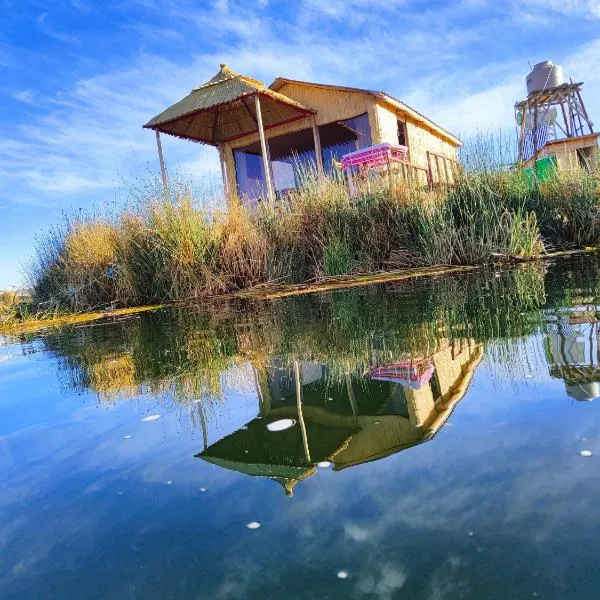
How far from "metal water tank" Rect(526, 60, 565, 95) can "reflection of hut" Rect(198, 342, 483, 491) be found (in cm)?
1470

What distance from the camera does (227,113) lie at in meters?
12.1

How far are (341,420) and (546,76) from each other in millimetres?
15599

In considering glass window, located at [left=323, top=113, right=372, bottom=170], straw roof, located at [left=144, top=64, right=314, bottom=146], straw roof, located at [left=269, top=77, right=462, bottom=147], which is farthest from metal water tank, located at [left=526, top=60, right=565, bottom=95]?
straw roof, located at [left=144, top=64, right=314, bottom=146]

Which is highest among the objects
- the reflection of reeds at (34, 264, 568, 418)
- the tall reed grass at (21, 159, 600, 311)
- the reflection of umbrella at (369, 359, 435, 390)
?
the tall reed grass at (21, 159, 600, 311)

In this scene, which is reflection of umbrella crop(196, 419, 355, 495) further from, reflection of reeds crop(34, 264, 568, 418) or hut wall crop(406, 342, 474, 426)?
reflection of reeds crop(34, 264, 568, 418)

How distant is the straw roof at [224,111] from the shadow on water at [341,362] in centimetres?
747

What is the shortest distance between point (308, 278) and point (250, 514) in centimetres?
506

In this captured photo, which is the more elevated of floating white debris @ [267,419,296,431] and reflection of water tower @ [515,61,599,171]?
reflection of water tower @ [515,61,599,171]

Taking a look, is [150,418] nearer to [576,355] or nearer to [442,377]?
[442,377]

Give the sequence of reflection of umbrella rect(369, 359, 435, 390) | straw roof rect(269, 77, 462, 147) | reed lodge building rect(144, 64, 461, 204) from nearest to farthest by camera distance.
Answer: reflection of umbrella rect(369, 359, 435, 390), reed lodge building rect(144, 64, 461, 204), straw roof rect(269, 77, 462, 147)

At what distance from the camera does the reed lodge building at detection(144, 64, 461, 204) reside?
10.3 metres

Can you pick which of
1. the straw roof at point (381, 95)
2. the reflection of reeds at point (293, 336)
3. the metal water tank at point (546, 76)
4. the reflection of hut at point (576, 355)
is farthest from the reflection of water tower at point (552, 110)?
the reflection of hut at point (576, 355)

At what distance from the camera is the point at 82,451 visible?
4.17 feet

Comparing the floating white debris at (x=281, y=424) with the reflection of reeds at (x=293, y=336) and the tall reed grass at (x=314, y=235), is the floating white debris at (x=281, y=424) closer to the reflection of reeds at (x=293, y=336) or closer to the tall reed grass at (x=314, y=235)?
the reflection of reeds at (x=293, y=336)
